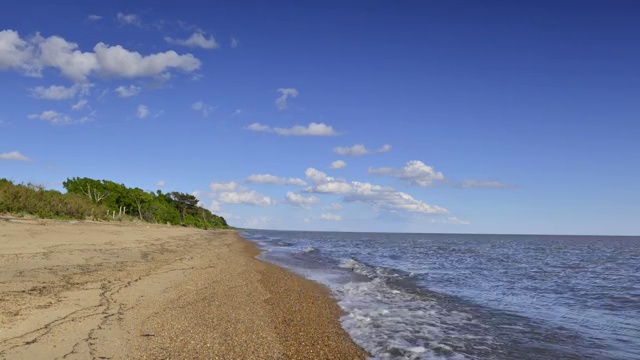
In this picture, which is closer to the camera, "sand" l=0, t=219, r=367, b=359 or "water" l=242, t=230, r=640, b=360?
"sand" l=0, t=219, r=367, b=359

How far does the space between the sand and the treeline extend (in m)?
20.9

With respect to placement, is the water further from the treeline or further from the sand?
the treeline

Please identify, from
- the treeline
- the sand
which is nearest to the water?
the sand

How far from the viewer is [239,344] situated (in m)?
8.56

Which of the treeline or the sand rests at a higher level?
the treeline

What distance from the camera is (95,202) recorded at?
61062 mm

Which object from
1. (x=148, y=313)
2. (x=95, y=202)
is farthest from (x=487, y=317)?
(x=95, y=202)

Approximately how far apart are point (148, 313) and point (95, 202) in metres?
58.7

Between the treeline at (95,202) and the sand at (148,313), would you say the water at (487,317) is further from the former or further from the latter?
the treeline at (95,202)

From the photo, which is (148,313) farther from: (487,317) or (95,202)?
(95,202)

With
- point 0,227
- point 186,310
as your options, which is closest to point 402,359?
point 186,310

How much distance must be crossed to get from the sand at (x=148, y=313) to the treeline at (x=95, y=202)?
2088cm

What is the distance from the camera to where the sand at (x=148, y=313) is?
25.4 ft

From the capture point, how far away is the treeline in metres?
36.5
